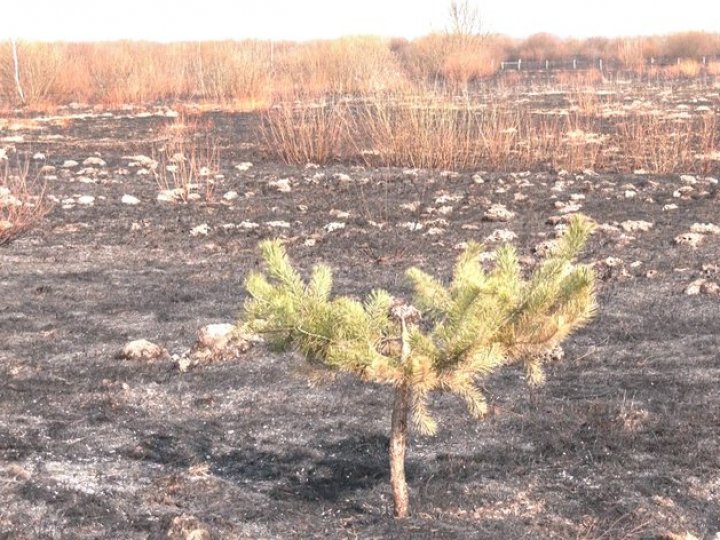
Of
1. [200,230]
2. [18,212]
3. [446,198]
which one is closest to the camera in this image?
[200,230]

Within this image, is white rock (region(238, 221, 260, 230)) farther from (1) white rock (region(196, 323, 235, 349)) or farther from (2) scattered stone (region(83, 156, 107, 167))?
(2) scattered stone (region(83, 156, 107, 167))

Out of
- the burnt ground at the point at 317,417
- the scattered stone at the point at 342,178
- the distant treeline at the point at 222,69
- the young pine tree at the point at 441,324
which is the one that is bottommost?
the burnt ground at the point at 317,417

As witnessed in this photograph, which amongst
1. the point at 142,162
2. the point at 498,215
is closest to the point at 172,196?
the point at 142,162

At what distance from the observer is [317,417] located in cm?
370

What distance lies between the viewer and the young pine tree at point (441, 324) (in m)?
2.47

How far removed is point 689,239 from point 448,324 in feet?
13.9

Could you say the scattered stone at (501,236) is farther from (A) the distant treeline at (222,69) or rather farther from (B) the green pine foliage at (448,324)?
(A) the distant treeline at (222,69)

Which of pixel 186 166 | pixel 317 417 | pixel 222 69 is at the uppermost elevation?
pixel 222 69

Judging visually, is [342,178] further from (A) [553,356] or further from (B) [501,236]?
(A) [553,356]

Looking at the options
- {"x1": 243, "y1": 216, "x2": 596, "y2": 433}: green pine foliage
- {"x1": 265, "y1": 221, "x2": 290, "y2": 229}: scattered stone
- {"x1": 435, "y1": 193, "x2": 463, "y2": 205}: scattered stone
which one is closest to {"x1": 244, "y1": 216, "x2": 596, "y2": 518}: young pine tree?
{"x1": 243, "y1": 216, "x2": 596, "y2": 433}: green pine foliage

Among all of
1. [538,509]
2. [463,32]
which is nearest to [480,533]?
[538,509]

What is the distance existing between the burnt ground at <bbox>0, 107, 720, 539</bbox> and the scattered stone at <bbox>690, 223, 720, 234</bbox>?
0.11 metres

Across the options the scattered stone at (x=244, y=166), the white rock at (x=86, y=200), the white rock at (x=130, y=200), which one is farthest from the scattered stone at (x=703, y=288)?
the scattered stone at (x=244, y=166)

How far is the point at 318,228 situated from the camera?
7281mm
